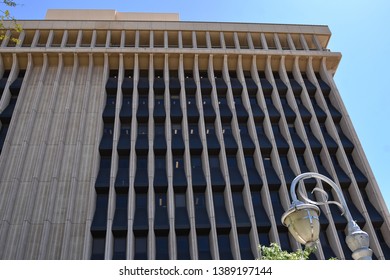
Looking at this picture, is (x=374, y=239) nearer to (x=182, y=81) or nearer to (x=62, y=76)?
(x=182, y=81)

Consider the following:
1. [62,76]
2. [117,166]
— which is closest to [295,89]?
[117,166]

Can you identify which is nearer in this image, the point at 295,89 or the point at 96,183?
the point at 96,183

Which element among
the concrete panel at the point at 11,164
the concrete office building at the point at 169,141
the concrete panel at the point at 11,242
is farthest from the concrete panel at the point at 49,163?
the concrete panel at the point at 11,242

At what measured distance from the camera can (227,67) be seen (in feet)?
125

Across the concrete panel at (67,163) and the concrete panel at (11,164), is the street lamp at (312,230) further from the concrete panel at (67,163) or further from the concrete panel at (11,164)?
the concrete panel at (11,164)

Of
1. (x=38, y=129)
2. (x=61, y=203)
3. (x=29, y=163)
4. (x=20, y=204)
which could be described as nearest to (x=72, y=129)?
(x=38, y=129)

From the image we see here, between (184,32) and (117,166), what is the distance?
17182 mm

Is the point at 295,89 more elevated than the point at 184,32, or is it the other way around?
the point at 184,32

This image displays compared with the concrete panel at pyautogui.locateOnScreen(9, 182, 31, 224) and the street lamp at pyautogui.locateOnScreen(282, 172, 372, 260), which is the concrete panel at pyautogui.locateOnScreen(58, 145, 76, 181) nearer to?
the concrete panel at pyautogui.locateOnScreen(9, 182, 31, 224)

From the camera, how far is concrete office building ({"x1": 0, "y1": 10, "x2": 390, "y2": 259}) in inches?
1062

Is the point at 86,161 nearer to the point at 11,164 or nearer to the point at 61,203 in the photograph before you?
the point at 61,203
